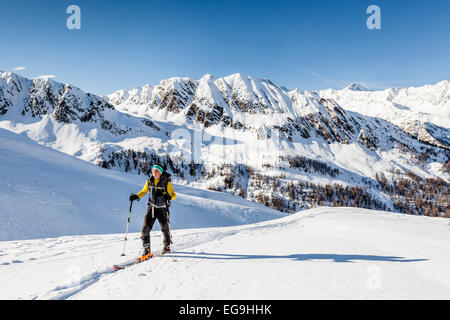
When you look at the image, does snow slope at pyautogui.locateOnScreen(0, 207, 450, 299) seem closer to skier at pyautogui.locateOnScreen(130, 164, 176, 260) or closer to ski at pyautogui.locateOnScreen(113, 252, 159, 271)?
ski at pyautogui.locateOnScreen(113, 252, 159, 271)

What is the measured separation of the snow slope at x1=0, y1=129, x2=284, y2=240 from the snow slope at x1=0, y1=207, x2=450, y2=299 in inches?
173

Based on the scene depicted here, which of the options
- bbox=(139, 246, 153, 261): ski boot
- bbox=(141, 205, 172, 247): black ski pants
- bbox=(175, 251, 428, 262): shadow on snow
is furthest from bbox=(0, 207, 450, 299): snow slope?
bbox=(141, 205, 172, 247): black ski pants

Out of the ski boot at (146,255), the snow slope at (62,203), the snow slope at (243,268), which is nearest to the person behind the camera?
the snow slope at (243,268)

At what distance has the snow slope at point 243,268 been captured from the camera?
4.93 metres

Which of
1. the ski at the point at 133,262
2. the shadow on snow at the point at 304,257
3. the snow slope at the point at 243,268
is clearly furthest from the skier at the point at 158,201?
the shadow on snow at the point at 304,257

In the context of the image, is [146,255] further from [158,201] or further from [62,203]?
[62,203]

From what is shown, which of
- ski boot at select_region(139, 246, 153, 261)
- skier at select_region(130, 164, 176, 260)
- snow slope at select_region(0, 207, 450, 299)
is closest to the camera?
snow slope at select_region(0, 207, 450, 299)

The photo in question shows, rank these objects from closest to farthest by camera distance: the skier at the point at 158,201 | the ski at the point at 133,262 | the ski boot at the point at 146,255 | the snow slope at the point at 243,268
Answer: the snow slope at the point at 243,268 → the ski at the point at 133,262 → the ski boot at the point at 146,255 → the skier at the point at 158,201

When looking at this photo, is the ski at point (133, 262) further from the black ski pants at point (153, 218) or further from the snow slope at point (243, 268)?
the black ski pants at point (153, 218)

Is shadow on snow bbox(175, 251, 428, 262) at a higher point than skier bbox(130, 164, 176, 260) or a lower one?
lower

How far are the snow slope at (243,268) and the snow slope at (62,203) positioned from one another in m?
4.38

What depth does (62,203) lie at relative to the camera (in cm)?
1619

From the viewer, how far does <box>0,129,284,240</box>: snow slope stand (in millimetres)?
13719
